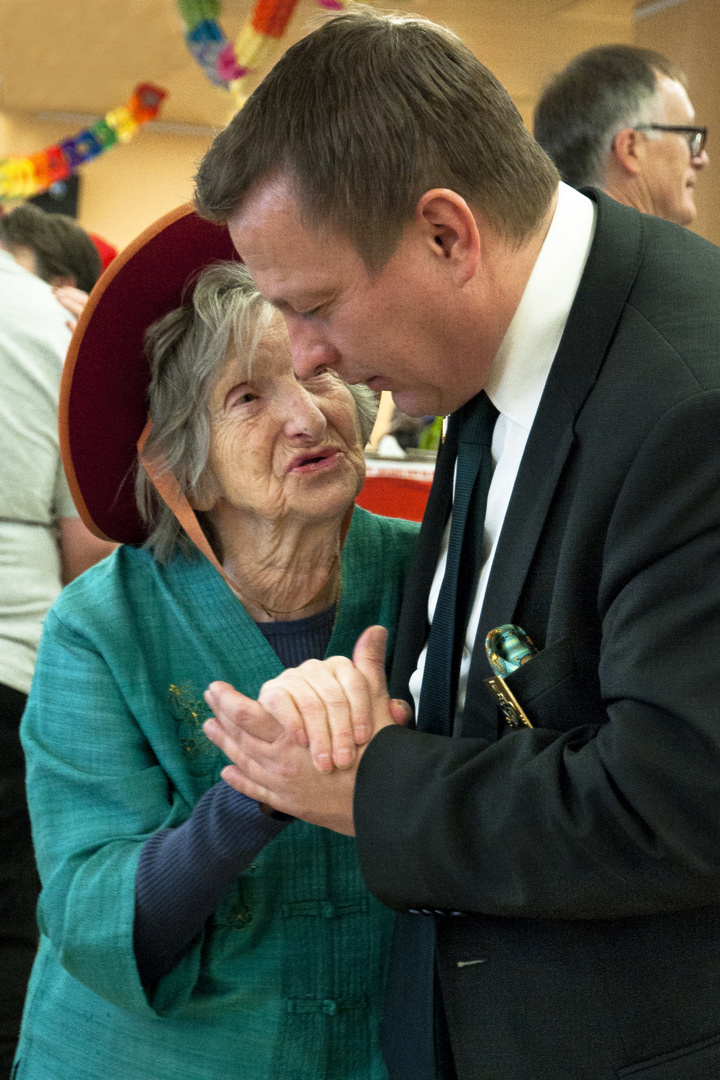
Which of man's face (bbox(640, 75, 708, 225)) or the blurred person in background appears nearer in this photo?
the blurred person in background

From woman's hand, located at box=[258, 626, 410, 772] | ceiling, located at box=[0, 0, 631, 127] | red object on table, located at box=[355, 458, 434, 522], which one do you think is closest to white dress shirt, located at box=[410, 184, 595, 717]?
woman's hand, located at box=[258, 626, 410, 772]

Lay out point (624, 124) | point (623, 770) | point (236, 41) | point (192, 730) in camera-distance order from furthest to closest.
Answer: point (236, 41), point (624, 124), point (192, 730), point (623, 770)

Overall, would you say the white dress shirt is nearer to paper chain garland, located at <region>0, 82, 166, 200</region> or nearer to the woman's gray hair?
the woman's gray hair

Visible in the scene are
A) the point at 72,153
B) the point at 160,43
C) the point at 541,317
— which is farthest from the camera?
the point at 72,153

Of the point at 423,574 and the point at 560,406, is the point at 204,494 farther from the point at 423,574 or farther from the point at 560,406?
the point at 560,406

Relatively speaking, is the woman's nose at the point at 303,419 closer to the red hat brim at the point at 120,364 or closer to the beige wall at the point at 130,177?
the red hat brim at the point at 120,364

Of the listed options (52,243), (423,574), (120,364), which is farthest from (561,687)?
(52,243)

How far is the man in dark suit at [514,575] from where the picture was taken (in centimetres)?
91

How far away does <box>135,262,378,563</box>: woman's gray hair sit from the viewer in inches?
62.8

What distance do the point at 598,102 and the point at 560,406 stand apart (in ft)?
6.12

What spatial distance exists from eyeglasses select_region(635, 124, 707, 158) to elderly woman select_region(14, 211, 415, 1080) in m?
1.37

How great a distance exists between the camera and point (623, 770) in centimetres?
89

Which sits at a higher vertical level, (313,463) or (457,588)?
(457,588)

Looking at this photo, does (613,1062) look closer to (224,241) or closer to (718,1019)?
(718,1019)
